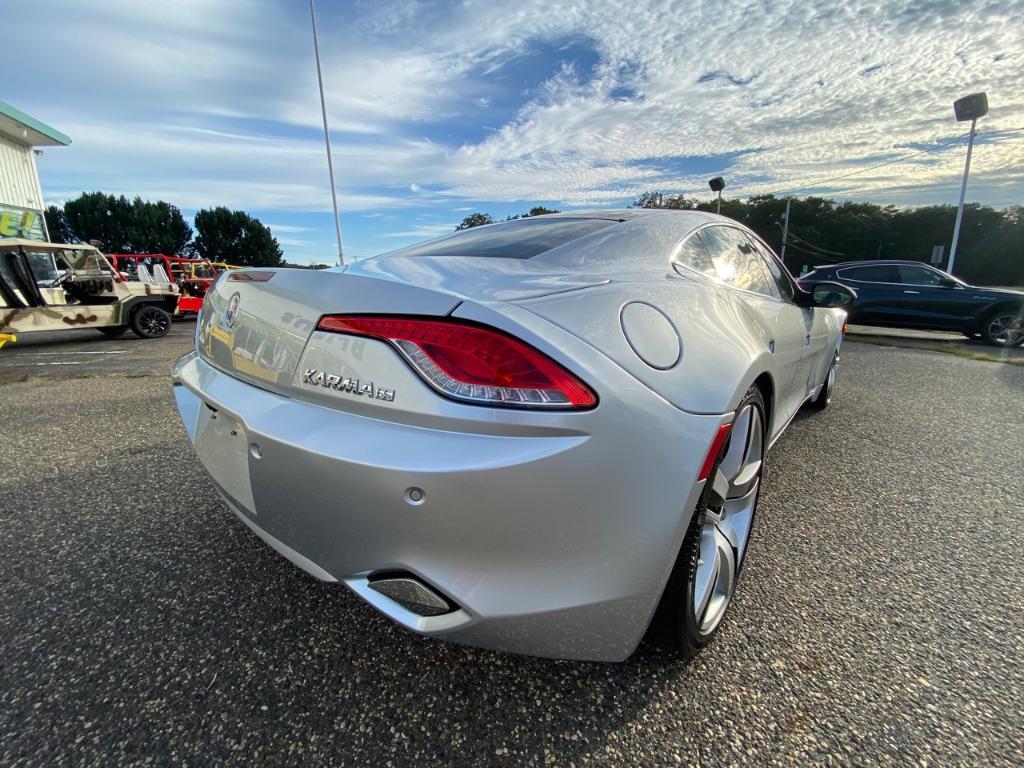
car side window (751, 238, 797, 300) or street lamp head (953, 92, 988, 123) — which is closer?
car side window (751, 238, 797, 300)

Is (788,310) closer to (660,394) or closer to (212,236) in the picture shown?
(660,394)

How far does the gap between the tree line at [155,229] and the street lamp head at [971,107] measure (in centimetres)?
5072

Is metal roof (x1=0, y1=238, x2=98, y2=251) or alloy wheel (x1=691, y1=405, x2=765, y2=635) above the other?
metal roof (x1=0, y1=238, x2=98, y2=251)

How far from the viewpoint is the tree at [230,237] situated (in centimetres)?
5809

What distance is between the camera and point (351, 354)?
1179 millimetres

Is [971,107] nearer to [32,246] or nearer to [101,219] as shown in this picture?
[32,246]

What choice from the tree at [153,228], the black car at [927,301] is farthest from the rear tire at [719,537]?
the tree at [153,228]

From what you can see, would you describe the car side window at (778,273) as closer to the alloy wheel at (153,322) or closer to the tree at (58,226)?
the alloy wheel at (153,322)

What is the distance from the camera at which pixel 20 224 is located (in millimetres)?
17141

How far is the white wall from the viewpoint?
17.1 metres

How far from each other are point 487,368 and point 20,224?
77.8 feet

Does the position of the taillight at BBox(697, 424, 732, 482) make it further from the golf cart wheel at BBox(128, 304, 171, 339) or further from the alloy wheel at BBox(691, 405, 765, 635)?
the golf cart wheel at BBox(128, 304, 171, 339)

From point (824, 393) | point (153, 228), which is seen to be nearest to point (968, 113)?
point (824, 393)


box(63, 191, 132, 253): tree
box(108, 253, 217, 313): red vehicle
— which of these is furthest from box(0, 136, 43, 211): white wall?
box(63, 191, 132, 253): tree
